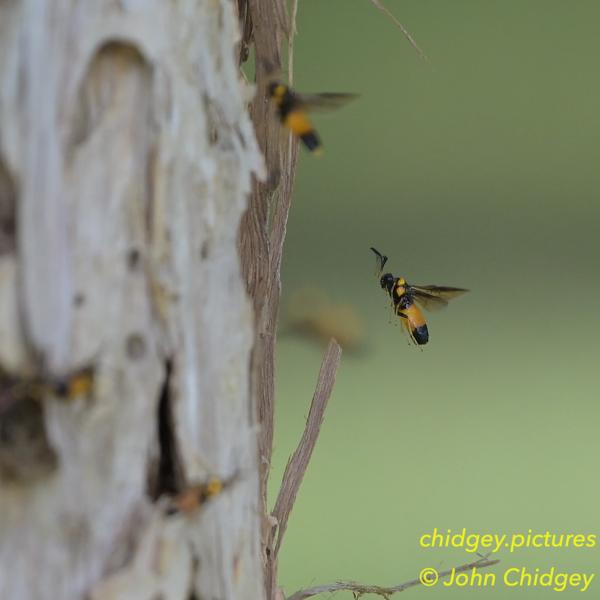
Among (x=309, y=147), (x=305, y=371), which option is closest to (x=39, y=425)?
(x=309, y=147)

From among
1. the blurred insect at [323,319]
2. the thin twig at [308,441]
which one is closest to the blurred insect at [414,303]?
the blurred insect at [323,319]

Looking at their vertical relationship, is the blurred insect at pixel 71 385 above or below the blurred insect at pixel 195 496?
above

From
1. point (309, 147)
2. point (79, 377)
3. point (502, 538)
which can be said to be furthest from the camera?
point (502, 538)

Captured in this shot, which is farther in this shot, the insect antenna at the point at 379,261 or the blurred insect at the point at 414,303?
the insect antenna at the point at 379,261

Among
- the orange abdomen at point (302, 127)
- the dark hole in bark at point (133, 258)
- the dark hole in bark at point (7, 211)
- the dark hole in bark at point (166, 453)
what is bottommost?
the dark hole in bark at point (166, 453)

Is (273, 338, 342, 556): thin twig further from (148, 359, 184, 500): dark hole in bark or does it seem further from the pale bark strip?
(148, 359, 184, 500): dark hole in bark

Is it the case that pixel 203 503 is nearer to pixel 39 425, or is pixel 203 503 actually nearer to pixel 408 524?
pixel 39 425

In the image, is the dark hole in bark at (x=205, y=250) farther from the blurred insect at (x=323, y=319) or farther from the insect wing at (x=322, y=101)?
the blurred insect at (x=323, y=319)

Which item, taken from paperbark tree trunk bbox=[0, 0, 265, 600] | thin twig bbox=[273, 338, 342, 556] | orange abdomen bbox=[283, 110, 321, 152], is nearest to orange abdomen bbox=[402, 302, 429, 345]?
thin twig bbox=[273, 338, 342, 556]

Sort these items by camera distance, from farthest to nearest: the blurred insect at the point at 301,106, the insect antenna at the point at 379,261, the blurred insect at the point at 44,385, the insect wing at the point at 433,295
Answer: the insect antenna at the point at 379,261 < the insect wing at the point at 433,295 < the blurred insect at the point at 301,106 < the blurred insect at the point at 44,385

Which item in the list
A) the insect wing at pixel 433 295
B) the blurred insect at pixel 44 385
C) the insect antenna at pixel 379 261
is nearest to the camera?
the blurred insect at pixel 44 385
